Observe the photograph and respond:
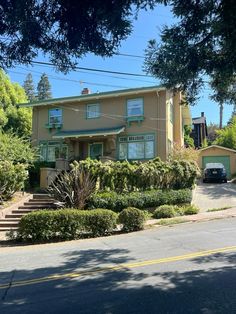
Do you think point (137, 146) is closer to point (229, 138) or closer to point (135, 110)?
point (135, 110)

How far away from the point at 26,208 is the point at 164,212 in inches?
256

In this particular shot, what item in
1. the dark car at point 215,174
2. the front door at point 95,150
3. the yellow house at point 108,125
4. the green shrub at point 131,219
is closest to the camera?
the green shrub at point 131,219

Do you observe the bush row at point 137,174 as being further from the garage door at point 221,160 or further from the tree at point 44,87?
the tree at point 44,87

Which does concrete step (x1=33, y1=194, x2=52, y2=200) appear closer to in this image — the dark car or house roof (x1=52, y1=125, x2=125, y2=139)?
house roof (x1=52, y1=125, x2=125, y2=139)

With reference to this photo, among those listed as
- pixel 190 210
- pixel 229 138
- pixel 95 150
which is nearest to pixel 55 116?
pixel 95 150

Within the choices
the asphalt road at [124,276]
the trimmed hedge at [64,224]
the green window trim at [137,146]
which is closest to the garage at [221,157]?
the green window trim at [137,146]

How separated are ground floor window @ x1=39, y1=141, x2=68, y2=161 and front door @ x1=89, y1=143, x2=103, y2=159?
6.20 feet

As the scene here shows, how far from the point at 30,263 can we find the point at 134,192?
11.3 metres

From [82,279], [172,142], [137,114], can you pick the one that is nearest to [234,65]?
[82,279]

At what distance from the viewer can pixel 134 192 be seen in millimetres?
21297

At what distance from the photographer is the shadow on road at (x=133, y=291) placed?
255 inches

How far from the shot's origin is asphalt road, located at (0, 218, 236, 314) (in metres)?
6.62

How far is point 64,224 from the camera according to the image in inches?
589

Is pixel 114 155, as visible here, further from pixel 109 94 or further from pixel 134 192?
pixel 134 192
